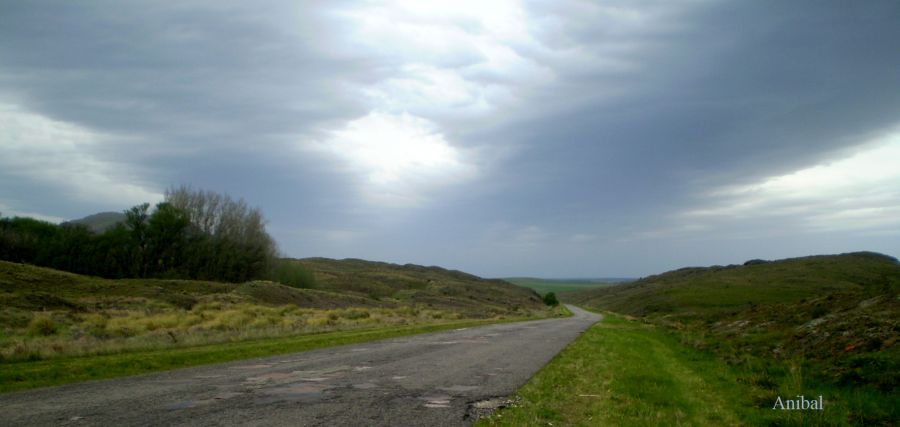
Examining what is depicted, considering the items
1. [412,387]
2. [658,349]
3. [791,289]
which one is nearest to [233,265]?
[658,349]

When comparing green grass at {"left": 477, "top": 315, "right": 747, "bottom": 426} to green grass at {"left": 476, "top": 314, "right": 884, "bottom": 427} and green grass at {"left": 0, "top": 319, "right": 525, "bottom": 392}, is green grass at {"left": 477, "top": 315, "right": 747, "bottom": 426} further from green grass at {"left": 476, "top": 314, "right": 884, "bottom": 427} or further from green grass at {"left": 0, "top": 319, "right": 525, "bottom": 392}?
green grass at {"left": 0, "top": 319, "right": 525, "bottom": 392}

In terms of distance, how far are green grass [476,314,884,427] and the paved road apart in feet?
2.88

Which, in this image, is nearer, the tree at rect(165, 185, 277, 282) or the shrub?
the shrub

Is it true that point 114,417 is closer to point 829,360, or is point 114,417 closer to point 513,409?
point 513,409

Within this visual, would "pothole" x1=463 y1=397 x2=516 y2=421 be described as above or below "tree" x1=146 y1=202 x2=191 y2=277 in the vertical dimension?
below

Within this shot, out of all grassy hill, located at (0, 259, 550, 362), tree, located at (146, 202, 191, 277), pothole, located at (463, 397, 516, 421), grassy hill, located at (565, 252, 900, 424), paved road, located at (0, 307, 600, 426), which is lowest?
grassy hill, located at (0, 259, 550, 362)

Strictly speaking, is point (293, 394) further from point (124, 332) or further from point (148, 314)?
point (148, 314)

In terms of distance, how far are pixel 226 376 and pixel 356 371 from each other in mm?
2916

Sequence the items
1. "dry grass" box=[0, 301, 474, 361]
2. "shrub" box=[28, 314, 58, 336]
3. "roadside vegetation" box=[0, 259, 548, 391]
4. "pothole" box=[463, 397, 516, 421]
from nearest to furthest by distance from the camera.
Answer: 1. "pothole" box=[463, 397, 516, 421]
2. "roadside vegetation" box=[0, 259, 548, 391]
3. "dry grass" box=[0, 301, 474, 361]
4. "shrub" box=[28, 314, 58, 336]

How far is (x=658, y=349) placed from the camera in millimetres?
21312

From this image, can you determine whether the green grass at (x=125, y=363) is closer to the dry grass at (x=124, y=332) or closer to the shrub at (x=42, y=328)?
the dry grass at (x=124, y=332)

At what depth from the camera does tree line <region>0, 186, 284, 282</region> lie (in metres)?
70.1

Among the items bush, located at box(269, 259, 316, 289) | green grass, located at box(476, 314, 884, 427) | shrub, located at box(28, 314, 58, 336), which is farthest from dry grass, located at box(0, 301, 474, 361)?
bush, located at box(269, 259, 316, 289)

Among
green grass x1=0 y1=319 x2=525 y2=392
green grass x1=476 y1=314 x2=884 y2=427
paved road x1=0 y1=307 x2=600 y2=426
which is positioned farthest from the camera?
green grass x1=0 y1=319 x2=525 y2=392
